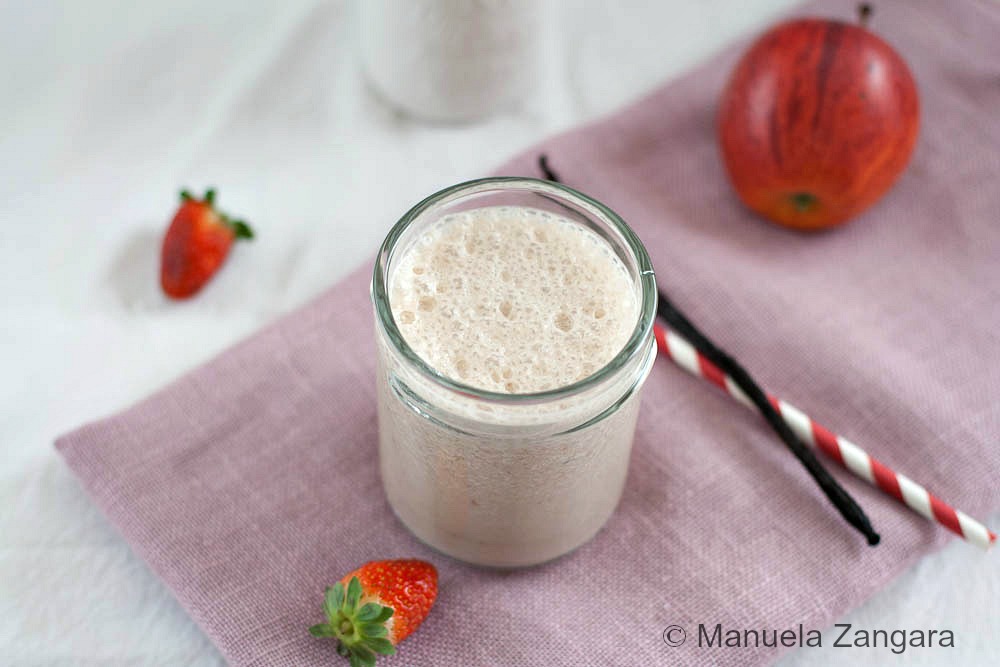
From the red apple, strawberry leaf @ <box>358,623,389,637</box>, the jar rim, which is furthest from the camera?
the red apple

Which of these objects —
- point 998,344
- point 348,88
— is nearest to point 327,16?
point 348,88

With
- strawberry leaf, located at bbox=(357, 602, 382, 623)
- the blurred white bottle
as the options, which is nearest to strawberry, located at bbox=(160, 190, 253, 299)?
the blurred white bottle

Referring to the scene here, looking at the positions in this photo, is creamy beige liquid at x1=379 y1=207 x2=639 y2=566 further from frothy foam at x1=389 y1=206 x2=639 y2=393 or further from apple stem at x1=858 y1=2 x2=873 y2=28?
apple stem at x1=858 y1=2 x2=873 y2=28

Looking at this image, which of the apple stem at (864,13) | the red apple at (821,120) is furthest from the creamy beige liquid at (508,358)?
the apple stem at (864,13)

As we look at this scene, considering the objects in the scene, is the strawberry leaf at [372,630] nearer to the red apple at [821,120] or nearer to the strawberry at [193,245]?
the strawberry at [193,245]

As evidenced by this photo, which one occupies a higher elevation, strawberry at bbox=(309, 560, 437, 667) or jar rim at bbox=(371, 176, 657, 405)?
jar rim at bbox=(371, 176, 657, 405)

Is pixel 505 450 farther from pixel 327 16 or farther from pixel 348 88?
pixel 327 16
